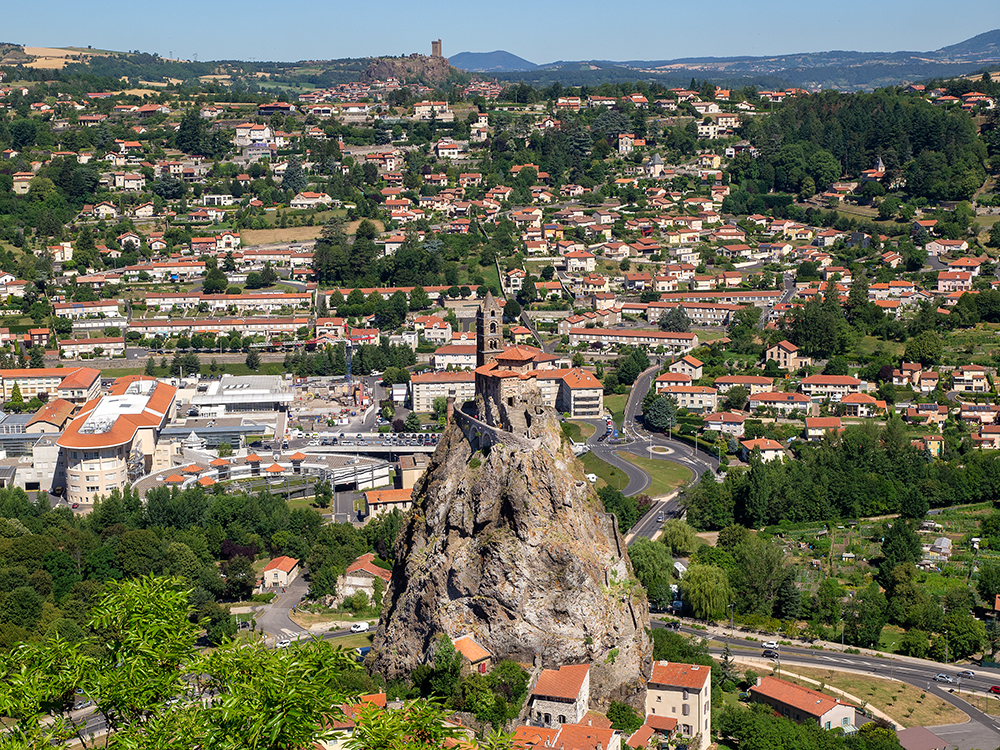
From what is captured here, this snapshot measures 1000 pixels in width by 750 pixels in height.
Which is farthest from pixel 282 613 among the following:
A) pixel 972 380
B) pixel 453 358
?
pixel 972 380

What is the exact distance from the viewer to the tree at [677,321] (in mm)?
65000

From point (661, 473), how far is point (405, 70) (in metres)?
159

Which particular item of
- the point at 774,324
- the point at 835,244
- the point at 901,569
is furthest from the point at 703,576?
the point at 835,244

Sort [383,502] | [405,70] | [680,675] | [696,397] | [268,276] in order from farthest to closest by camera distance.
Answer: [405,70] → [268,276] → [696,397] → [383,502] → [680,675]

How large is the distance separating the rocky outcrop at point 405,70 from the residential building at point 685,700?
17480cm

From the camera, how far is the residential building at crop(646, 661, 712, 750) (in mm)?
26953

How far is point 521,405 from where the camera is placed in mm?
30516

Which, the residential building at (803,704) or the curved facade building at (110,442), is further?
the curved facade building at (110,442)

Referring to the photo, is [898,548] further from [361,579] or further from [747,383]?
[361,579]

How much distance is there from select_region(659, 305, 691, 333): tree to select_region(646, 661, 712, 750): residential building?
39.0 meters

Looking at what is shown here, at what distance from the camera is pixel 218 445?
51375 millimetres

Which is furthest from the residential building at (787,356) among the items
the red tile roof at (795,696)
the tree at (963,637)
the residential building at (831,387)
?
the red tile roof at (795,696)

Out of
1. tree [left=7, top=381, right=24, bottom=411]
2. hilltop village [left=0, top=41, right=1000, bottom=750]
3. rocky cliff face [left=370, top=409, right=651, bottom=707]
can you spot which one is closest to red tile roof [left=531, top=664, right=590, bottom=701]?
hilltop village [left=0, top=41, right=1000, bottom=750]

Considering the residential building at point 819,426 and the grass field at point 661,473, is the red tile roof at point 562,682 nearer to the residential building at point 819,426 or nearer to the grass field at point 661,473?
the grass field at point 661,473
